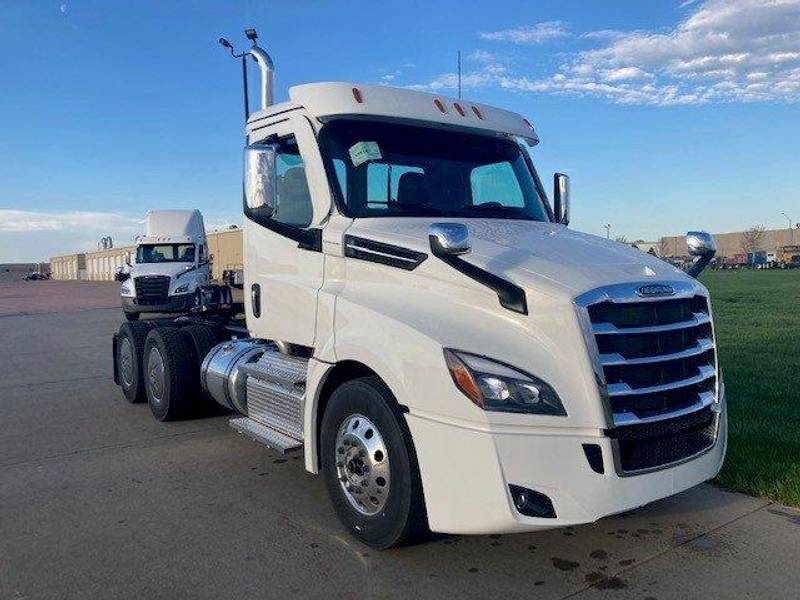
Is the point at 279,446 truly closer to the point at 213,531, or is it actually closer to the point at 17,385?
the point at 213,531

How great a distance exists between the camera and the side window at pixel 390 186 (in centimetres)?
477

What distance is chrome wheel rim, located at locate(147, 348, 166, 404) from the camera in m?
7.53

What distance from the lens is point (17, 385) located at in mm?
10352

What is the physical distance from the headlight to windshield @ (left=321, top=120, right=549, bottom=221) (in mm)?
1563

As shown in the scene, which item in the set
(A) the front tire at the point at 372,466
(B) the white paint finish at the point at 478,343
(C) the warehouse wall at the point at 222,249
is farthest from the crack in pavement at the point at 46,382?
(C) the warehouse wall at the point at 222,249

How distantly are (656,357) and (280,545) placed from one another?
8.09 feet

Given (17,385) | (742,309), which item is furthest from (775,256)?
(17,385)

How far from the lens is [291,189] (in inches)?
200

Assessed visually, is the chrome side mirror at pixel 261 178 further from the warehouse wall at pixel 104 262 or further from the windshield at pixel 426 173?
the warehouse wall at pixel 104 262

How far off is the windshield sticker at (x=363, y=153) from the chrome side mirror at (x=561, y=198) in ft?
5.61

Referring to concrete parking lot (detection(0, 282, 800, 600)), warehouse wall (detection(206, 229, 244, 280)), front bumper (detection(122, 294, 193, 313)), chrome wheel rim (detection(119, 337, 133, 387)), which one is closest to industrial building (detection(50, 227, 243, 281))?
warehouse wall (detection(206, 229, 244, 280))

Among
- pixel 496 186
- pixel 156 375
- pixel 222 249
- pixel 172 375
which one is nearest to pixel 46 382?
pixel 156 375

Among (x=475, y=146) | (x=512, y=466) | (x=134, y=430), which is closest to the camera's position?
(x=512, y=466)

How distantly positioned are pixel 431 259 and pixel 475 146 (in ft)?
5.56
